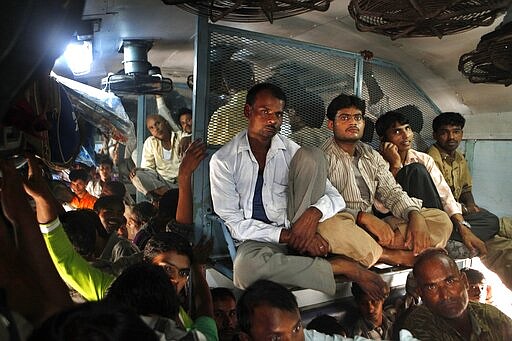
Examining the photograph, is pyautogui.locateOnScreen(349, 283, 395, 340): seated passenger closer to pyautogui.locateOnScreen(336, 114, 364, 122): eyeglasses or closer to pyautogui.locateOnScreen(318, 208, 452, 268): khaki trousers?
pyautogui.locateOnScreen(318, 208, 452, 268): khaki trousers

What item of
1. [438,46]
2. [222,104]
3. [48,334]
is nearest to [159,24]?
[222,104]

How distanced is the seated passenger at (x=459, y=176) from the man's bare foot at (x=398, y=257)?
943 millimetres

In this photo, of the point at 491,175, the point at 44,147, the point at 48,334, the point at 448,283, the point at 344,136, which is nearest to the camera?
the point at 48,334

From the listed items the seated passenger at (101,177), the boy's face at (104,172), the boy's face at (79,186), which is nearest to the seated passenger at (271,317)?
the boy's face at (79,186)

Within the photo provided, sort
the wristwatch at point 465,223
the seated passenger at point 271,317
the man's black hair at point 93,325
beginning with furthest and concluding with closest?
the wristwatch at point 465,223
the seated passenger at point 271,317
the man's black hair at point 93,325

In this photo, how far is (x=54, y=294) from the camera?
1.00 meters

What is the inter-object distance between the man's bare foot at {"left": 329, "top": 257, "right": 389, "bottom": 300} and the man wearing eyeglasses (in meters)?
0.07

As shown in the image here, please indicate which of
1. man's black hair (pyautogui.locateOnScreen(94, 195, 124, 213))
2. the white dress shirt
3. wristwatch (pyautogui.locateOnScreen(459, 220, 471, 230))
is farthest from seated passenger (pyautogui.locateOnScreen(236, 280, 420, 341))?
man's black hair (pyautogui.locateOnScreen(94, 195, 124, 213))

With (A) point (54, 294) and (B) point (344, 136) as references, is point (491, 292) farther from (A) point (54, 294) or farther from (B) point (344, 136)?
(A) point (54, 294)

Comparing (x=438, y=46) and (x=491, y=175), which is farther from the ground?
(x=438, y=46)

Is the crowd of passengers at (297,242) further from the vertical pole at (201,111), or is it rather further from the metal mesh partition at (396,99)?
the metal mesh partition at (396,99)

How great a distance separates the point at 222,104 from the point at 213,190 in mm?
634

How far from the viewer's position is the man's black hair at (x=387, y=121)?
10.0 ft

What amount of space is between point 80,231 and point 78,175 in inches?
87.9
